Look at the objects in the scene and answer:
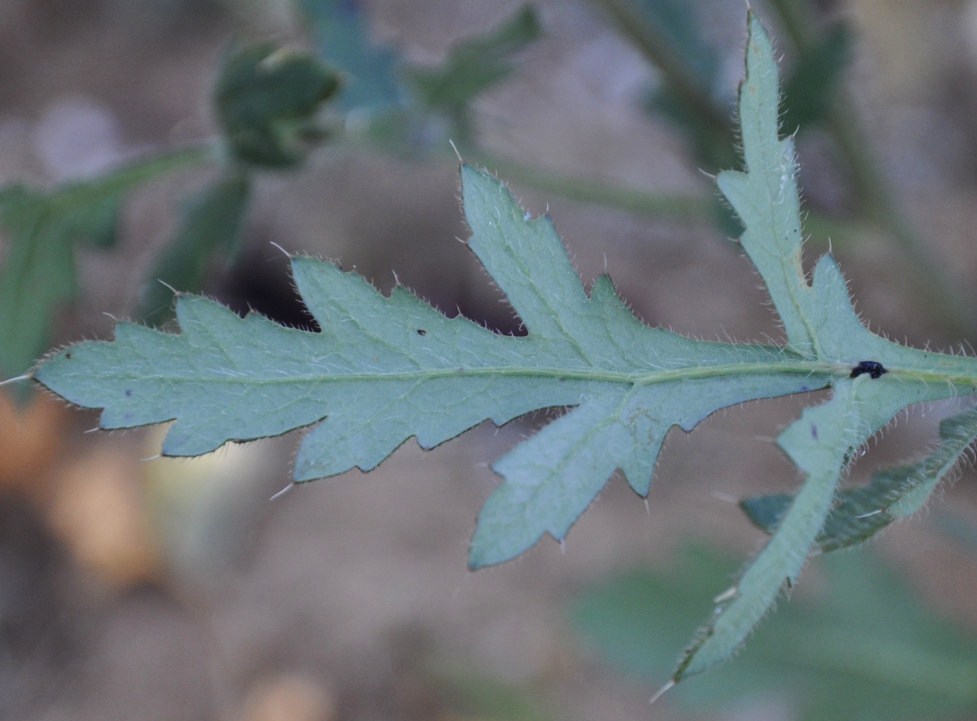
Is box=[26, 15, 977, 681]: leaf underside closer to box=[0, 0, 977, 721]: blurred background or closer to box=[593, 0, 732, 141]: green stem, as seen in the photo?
box=[0, 0, 977, 721]: blurred background

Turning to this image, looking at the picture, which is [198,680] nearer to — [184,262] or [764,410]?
[184,262]

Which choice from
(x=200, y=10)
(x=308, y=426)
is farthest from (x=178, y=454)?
(x=200, y=10)

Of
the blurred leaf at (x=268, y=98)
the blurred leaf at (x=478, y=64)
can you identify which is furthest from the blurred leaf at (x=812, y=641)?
the blurred leaf at (x=268, y=98)

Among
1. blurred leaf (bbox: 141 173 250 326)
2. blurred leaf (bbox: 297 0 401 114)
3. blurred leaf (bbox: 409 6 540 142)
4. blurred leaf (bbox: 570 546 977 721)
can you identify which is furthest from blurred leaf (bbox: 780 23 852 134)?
blurred leaf (bbox: 570 546 977 721)

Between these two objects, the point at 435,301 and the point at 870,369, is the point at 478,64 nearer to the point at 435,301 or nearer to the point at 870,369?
the point at 870,369

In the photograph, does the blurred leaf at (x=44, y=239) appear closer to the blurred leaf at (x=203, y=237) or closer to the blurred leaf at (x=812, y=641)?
the blurred leaf at (x=203, y=237)
